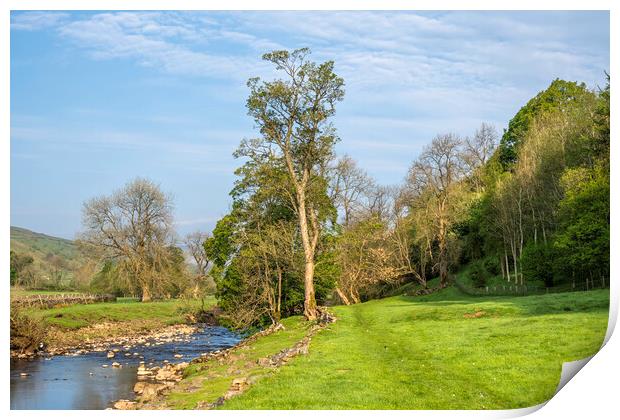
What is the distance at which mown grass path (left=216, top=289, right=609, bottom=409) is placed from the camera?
13207mm

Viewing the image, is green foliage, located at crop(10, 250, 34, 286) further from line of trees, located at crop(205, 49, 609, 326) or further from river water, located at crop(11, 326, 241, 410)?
line of trees, located at crop(205, 49, 609, 326)

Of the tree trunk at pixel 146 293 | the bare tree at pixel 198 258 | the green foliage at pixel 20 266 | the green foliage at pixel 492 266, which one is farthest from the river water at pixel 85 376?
the green foliage at pixel 20 266

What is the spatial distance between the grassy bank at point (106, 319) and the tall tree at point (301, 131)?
573 inches

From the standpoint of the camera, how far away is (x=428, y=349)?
1817 centimetres

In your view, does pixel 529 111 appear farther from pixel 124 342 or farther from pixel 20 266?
pixel 20 266

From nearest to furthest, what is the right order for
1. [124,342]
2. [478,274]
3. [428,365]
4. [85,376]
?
[428,365]
[85,376]
[124,342]
[478,274]

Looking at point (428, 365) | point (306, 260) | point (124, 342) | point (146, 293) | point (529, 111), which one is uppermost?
point (529, 111)

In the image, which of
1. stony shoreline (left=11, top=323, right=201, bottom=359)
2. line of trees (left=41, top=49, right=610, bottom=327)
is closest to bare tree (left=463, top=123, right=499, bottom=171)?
line of trees (left=41, top=49, right=610, bottom=327)

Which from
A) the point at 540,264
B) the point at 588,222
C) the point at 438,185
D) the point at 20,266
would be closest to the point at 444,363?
the point at 588,222

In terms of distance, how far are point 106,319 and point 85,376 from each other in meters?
18.7

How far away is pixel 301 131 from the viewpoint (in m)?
28.2

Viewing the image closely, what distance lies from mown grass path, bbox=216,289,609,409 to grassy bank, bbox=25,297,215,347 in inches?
708

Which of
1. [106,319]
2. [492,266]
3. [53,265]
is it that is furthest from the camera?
[53,265]

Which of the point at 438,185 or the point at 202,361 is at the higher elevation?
the point at 438,185
